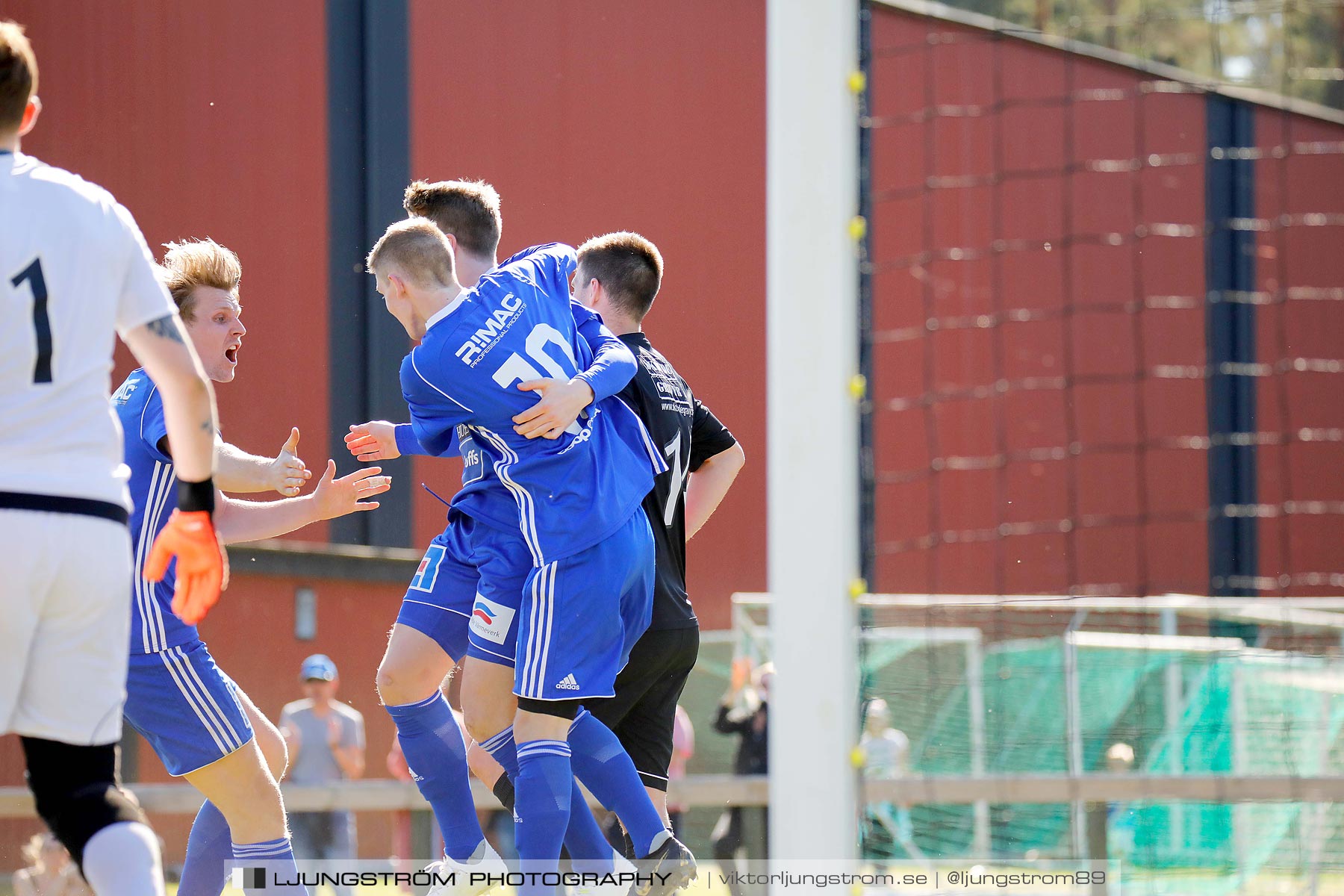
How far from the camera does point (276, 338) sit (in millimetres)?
7105

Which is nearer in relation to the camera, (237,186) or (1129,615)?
(237,186)

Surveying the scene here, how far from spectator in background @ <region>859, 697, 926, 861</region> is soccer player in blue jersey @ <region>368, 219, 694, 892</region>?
431 centimetres

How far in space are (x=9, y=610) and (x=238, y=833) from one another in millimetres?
1339

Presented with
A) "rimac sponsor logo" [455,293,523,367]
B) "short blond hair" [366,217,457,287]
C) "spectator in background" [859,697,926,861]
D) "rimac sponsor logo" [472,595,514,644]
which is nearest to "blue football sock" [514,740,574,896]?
"rimac sponsor logo" [472,595,514,644]

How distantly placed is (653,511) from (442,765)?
0.95 m

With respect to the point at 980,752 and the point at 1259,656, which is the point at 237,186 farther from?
the point at 1259,656

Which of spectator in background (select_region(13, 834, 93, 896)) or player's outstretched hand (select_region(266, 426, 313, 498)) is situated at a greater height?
player's outstretched hand (select_region(266, 426, 313, 498))

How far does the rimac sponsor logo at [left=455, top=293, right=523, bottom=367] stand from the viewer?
10.9ft

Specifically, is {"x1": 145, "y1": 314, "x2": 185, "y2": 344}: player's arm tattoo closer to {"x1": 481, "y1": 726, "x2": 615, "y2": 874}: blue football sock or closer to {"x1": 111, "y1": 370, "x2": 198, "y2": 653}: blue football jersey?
{"x1": 111, "y1": 370, "x2": 198, "y2": 653}: blue football jersey

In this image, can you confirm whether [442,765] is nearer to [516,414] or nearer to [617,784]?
[617,784]

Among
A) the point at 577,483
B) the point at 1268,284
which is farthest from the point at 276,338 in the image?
the point at 1268,284

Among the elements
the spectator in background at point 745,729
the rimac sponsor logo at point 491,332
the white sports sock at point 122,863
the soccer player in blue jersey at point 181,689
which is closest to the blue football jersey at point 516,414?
the rimac sponsor logo at point 491,332

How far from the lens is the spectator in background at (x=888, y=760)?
25.8ft

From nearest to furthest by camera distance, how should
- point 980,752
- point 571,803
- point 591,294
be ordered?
point 571,803, point 591,294, point 980,752
